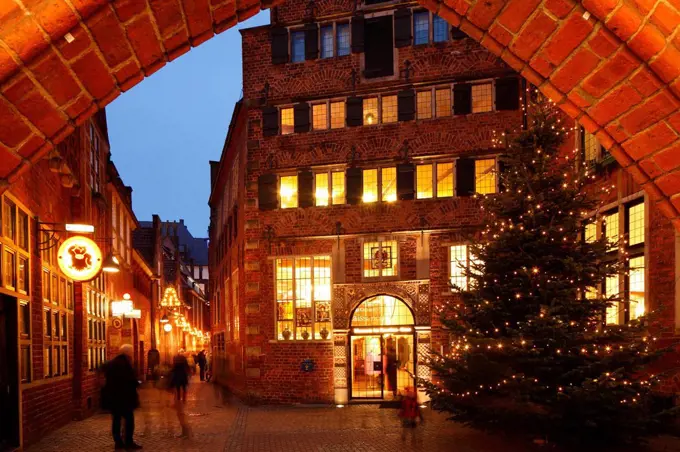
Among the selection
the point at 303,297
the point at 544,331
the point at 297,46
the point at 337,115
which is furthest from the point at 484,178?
the point at 544,331

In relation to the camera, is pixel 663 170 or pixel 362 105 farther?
pixel 362 105

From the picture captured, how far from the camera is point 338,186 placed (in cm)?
2136

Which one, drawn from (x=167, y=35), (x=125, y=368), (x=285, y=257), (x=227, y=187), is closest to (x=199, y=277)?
(x=227, y=187)

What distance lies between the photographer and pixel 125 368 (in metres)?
11.6

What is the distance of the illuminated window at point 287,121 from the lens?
859 inches

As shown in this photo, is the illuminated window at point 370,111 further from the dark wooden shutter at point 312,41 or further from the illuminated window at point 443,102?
the dark wooden shutter at point 312,41

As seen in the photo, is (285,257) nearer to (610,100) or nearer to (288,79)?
(288,79)

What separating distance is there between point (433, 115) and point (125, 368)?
12.6 meters

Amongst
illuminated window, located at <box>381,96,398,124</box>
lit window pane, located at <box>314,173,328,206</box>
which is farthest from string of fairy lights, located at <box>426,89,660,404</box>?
lit window pane, located at <box>314,173,328,206</box>

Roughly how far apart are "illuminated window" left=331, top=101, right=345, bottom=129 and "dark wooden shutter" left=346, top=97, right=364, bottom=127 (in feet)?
0.89

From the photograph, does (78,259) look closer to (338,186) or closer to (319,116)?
(338,186)

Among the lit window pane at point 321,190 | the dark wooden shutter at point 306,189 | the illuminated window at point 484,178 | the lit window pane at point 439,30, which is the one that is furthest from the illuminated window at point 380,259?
the lit window pane at point 439,30

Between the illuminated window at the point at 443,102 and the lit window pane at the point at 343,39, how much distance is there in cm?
320

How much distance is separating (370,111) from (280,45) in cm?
362
